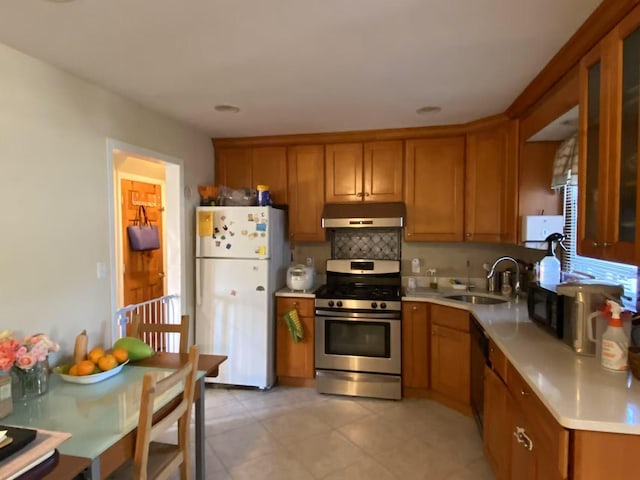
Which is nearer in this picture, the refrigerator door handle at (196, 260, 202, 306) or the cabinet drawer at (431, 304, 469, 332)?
the cabinet drawer at (431, 304, 469, 332)

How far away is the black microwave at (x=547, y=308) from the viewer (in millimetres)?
1954

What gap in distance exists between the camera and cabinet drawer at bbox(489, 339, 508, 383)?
196 cm

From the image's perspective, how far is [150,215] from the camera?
15.3 feet

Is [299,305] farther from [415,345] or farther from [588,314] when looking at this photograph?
[588,314]

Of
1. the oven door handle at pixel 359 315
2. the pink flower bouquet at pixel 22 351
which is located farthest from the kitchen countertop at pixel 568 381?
the pink flower bouquet at pixel 22 351

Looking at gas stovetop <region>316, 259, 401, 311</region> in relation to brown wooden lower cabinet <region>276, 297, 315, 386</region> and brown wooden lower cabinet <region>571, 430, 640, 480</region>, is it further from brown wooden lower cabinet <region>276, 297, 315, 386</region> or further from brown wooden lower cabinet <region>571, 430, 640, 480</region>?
brown wooden lower cabinet <region>571, 430, 640, 480</region>

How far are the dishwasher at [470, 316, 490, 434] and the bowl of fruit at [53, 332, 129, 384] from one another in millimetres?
2079

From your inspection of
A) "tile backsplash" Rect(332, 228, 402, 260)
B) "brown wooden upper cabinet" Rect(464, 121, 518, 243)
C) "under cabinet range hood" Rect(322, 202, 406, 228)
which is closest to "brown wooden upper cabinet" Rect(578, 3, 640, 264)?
"brown wooden upper cabinet" Rect(464, 121, 518, 243)

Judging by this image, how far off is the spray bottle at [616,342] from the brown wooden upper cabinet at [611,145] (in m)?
0.23

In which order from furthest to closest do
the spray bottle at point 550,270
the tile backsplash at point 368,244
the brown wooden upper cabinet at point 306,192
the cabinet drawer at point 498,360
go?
1. the tile backsplash at point 368,244
2. the brown wooden upper cabinet at point 306,192
3. the spray bottle at point 550,270
4. the cabinet drawer at point 498,360

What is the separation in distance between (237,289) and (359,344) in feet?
3.85

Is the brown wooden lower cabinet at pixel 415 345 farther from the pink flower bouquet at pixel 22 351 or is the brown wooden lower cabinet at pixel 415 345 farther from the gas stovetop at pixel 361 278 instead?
the pink flower bouquet at pixel 22 351

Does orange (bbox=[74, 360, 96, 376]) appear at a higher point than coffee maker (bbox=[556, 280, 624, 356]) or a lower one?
lower

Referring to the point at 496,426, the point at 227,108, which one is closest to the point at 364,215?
the point at 227,108
